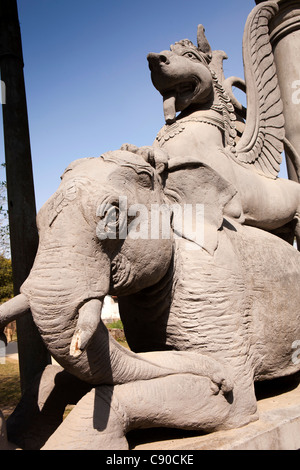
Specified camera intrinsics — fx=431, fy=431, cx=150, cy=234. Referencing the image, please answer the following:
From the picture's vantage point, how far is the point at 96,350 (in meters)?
1.50

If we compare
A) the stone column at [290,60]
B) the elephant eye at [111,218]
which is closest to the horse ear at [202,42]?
the stone column at [290,60]

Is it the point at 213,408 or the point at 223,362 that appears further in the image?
the point at 223,362

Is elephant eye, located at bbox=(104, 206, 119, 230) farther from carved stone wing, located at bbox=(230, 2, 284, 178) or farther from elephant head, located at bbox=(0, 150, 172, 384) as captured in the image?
carved stone wing, located at bbox=(230, 2, 284, 178)

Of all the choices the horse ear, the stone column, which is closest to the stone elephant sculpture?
the horse ear

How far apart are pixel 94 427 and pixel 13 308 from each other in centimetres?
48

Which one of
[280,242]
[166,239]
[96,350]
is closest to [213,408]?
[96,350]

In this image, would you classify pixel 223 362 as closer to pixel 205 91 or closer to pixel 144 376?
pixel 144 376

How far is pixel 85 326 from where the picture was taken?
1334 mm

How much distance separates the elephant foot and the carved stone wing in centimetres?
190

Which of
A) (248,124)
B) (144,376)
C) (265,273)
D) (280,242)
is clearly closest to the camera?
(144,376)

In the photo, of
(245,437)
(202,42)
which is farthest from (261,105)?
(245,437)

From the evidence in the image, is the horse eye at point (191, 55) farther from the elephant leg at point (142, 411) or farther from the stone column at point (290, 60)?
the elephant leg at point (142, 411)

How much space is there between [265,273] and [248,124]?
4.27 feet

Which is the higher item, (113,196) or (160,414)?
(113,196)
